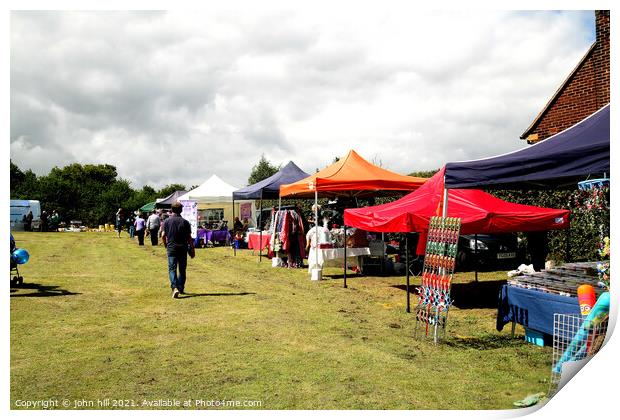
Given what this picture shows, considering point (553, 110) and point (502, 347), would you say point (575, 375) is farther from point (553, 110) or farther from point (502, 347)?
point (553, 110)

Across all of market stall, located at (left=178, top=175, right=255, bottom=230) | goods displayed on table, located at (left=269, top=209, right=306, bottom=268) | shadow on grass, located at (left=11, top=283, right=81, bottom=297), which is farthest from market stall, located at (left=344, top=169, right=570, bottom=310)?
market stall, located at (left=178, top=175, right=255, bottom=230)

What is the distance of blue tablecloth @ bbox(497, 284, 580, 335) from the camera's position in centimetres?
526

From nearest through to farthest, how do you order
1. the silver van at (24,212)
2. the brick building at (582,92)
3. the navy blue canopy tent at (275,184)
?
the brick building at (582,92) < the navy blue canopy tent at (275,184) < the silver van at (24,212)

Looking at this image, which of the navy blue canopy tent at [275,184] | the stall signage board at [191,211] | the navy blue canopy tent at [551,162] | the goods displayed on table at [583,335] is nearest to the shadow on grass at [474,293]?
the navy blue canopy tent at [551,162]

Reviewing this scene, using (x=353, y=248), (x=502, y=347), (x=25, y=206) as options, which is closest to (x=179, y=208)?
(x=353, y=248)

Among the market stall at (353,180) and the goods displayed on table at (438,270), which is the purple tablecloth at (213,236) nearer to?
the market stall at (353,180)

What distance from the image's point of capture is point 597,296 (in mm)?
5000

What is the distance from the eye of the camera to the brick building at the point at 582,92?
454 inches

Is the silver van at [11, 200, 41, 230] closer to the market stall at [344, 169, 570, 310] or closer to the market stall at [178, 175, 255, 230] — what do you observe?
the market stall at [178, 175, 255, 230]

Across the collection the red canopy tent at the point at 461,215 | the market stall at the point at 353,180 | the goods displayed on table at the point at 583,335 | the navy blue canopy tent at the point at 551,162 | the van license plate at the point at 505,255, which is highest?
the market stall at the point at 353,180

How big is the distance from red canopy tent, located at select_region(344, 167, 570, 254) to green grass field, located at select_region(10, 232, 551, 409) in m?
1.33

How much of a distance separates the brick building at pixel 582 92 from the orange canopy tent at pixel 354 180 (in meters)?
4.36

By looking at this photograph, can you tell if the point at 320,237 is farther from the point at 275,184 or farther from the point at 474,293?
the point at 275,184

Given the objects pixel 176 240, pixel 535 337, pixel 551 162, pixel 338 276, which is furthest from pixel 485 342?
pixel 338 276
